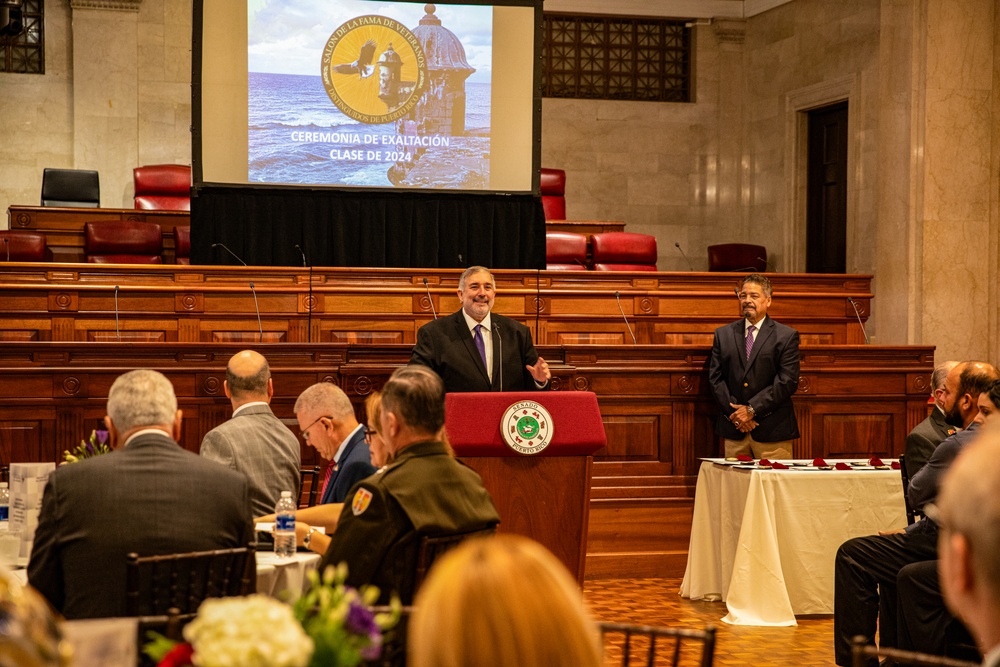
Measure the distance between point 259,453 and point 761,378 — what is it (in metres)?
3.51

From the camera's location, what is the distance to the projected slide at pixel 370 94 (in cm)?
931

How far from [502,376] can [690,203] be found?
8255 mm

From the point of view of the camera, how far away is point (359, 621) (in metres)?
1.44

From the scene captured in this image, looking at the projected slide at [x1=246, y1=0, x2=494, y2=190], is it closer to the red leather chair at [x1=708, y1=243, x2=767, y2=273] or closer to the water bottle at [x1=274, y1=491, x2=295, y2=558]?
the red leather chair at [x1=708, y1=243, x2=767, y2=273]

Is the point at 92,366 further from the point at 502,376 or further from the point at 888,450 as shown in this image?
the point at 888,450

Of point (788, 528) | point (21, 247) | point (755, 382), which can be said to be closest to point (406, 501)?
point (788, 528)

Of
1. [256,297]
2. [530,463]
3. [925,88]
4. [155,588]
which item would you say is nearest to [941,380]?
[530,463]

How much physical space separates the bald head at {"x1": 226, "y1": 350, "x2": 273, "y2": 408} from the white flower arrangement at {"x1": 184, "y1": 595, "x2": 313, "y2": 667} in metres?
2.79

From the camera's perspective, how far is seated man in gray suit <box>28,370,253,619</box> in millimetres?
2701

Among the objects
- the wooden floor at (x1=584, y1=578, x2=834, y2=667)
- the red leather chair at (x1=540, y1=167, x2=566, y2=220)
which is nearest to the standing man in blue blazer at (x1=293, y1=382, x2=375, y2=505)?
the wooden floor at (x1=584, y1=578, x2=834, y2=667)

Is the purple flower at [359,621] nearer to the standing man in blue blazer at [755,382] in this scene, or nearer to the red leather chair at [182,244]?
the standing man in blue blazer at [755,382]

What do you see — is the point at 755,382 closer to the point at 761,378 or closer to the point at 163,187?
the point at 761,378

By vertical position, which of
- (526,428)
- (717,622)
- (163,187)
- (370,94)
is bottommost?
(717,622)

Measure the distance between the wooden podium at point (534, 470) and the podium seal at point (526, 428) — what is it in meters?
0.02
